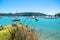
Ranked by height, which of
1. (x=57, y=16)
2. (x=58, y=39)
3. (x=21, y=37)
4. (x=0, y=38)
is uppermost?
(x=21, y=37)

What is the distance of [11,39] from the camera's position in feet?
31.8

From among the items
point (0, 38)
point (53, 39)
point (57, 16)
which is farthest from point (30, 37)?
point (57, 16)

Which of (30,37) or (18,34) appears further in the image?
(30,37)

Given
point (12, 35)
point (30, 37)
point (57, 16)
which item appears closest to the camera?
point (12, 35)

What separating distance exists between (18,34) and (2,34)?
531 cm

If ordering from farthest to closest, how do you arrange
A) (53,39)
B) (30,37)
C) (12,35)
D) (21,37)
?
(53,39) < (30,37) < (12,35) < (21,37)

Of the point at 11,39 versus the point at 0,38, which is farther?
the point at 0,38

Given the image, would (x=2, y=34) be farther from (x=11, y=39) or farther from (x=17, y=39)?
(x=17, y=39)

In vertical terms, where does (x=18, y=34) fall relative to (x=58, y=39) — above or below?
above

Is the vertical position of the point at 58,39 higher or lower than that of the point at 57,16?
higher

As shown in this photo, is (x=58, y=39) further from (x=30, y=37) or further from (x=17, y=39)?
(x=17, y=39)

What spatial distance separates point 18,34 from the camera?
8.08 meters

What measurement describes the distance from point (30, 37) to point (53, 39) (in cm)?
1261

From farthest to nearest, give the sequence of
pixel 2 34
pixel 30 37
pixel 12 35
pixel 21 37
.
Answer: pixel 2 34
pixel 30 37
pixel 12 35
pixel 21 37
